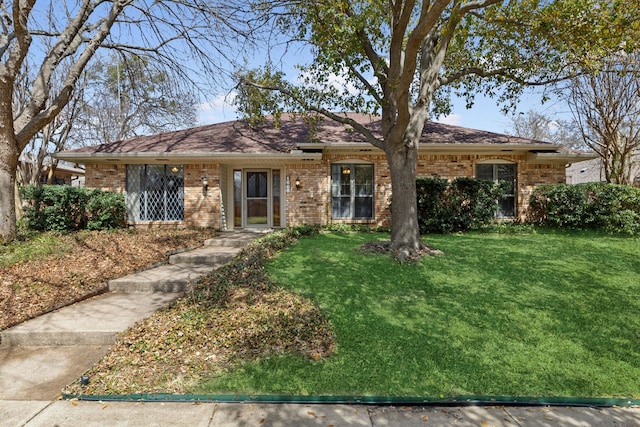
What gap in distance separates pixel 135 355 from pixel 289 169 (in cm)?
760

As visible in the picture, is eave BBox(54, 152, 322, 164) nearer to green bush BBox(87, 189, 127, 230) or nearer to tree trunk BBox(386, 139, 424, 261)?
green bush BBox(87, 189, 127, 230)

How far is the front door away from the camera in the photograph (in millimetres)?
10742

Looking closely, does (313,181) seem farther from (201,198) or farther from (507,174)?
(507,174)

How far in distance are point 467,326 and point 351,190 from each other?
7076 millimetres

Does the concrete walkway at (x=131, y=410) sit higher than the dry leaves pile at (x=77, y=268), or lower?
lower

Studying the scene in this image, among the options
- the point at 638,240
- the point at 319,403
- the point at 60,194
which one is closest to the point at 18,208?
the point at 60,194

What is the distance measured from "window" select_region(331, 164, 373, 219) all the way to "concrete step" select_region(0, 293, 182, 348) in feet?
21.5

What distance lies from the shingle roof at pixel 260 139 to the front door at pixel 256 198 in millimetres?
1084

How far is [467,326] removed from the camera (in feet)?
12.5

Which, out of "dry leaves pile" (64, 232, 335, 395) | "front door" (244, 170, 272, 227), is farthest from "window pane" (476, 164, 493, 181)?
"dry leaves pile" (64, 232, 335, 395)

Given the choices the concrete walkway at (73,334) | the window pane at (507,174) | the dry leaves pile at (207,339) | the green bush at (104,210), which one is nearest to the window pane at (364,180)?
the window pane at (507,174)

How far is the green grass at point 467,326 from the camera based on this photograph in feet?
9.53

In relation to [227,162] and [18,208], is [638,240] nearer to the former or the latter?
[227,162]

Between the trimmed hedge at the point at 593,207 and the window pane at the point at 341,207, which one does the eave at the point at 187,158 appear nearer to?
the window pane at the point at 341,207
